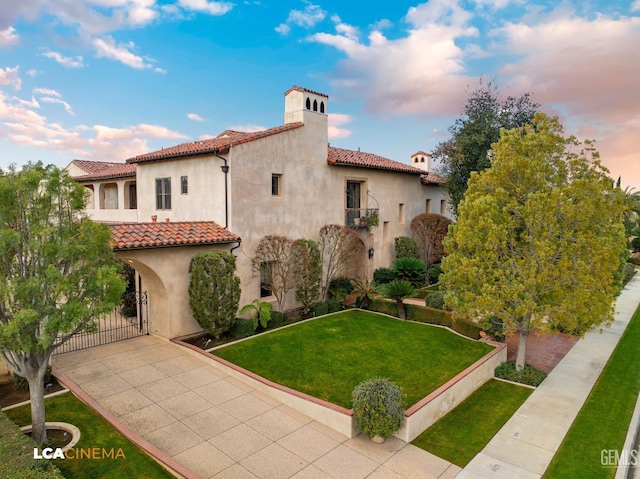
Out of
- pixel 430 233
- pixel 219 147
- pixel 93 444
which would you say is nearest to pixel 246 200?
pixel 219 147

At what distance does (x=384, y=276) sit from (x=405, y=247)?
3.66 metres

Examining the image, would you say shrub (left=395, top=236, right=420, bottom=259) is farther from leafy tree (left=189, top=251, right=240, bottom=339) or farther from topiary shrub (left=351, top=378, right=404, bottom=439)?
topiary shrub (left=351, top=378, right=404, bottom=439)

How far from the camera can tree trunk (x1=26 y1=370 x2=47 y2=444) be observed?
855 cm

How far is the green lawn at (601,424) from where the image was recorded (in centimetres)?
899

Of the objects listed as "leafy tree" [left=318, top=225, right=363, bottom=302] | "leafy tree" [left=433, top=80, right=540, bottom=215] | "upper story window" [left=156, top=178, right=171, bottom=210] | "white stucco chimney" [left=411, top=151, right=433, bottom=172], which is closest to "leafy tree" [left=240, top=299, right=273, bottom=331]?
"leafy tree" [left=318, top=225, right=363, bottom=302]

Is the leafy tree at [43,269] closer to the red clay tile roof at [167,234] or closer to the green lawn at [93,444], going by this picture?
the green lawn at [93,444]

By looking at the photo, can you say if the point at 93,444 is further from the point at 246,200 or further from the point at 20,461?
the point at 246,200

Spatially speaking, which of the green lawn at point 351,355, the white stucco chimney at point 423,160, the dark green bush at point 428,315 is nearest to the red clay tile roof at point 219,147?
the green lawn at point 351,355

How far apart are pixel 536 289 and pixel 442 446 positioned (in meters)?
5.97

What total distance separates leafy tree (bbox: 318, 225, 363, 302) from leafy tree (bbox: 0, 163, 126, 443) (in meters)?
13.4

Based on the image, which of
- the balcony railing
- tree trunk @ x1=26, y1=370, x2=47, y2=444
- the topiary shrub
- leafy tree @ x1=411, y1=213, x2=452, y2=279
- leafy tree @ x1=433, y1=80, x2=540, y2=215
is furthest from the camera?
leafy tree @ x1=411, y1=213, x2=452, y2=279

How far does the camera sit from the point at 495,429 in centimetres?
1059

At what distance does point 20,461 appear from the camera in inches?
273

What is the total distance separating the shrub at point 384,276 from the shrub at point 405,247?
2.72 m
